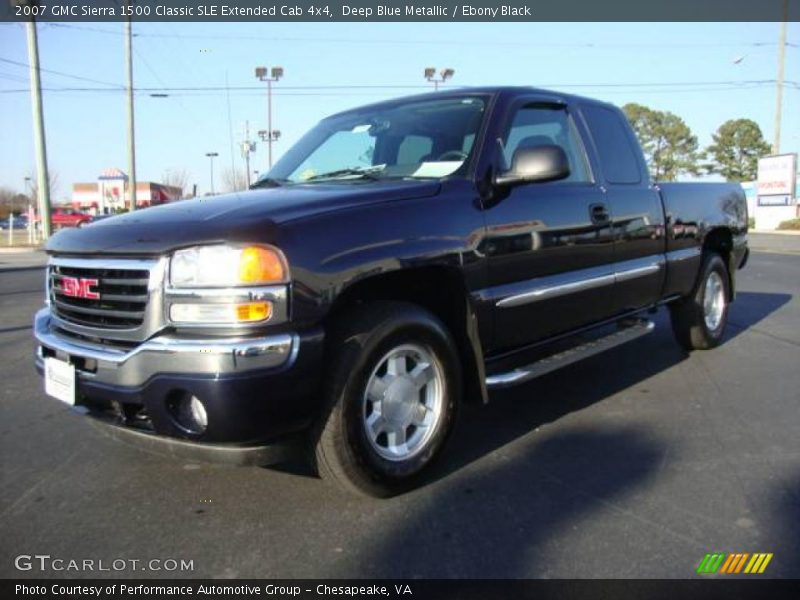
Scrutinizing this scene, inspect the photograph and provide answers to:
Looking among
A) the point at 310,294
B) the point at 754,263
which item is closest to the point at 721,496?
the point at 310,294

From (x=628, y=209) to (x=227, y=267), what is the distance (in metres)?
3.08

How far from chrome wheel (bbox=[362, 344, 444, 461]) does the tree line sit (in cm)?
6094

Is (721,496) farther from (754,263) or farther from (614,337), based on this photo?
(754,263)

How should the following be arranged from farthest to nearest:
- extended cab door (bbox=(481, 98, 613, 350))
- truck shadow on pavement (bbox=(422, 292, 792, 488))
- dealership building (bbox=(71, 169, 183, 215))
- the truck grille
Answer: dealership building (bbox=(71, 169, 183, 215)), truck shadow on pavement (bbox=(422, 292, 792, 488)), extended cab door (bbox=(481, 98, 613, 350)), the truck grille

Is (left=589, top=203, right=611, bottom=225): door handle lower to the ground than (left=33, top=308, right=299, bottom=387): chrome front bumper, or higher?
higher

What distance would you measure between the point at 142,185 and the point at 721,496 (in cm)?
8123

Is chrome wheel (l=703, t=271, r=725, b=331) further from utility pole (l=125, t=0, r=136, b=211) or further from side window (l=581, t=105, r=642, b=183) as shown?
utility pole (l=125, t=0, r=136, b=211)

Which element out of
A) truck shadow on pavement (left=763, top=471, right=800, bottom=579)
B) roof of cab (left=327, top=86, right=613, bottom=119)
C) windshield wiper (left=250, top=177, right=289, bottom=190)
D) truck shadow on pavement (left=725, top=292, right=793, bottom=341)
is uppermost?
roof of cab (left=327, top=86, right=613, bottom=119)

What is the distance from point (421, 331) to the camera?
3119mm

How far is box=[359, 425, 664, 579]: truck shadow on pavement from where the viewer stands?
8.41 ft

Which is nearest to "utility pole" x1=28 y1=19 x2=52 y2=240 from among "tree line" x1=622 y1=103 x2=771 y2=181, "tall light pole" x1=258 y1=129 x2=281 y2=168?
"tall light pole" x1=258 y1=129 x2=281 y2=168

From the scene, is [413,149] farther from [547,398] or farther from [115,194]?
[115,194]

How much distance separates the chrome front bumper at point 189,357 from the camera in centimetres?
254

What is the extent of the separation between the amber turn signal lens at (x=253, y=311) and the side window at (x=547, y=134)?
5.79 feet
